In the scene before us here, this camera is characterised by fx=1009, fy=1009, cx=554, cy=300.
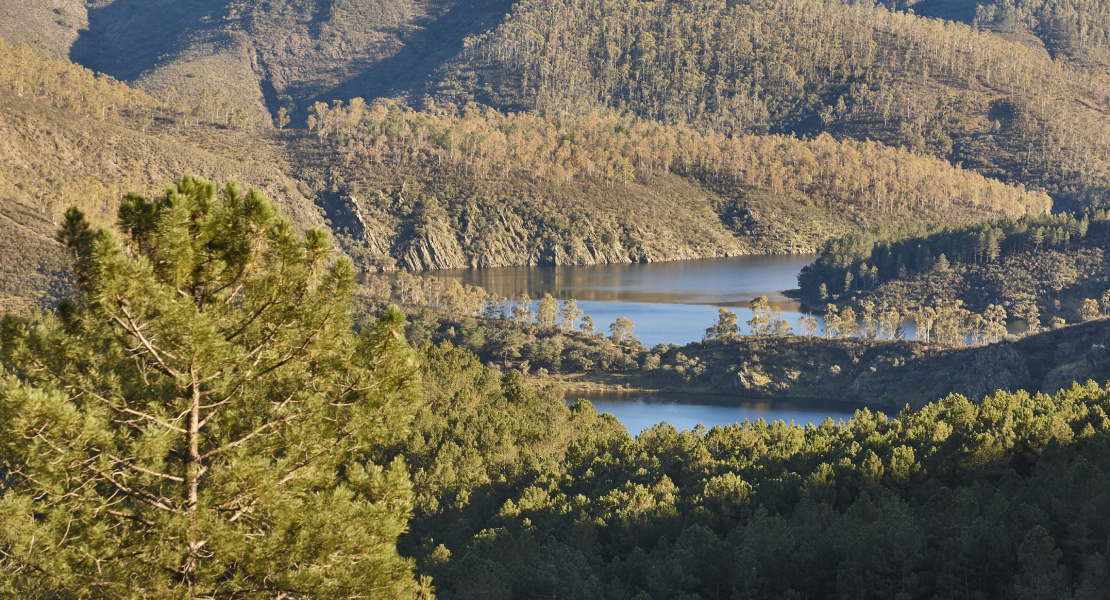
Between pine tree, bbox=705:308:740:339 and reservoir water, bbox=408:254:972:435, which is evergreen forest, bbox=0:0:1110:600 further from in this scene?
reservoir water, bbox=408:254:972:435

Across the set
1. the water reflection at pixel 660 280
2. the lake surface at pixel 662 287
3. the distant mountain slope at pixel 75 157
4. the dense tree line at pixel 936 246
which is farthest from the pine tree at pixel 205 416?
the dense tree line at pixel 936 246

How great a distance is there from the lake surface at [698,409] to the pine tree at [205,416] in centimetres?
4888

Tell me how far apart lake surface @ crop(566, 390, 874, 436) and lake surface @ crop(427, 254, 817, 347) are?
16694mm

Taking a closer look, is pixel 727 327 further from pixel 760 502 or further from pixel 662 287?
pixel 760 502

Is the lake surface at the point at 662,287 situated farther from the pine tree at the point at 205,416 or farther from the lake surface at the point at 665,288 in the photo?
the pine tree at the point at 205,416

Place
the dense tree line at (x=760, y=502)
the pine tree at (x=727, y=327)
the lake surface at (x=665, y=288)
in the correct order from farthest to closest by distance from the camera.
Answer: the lake surface at (x=665, y=288) < the pine tree at (x=727, y=327) < the dense tree line at (x=760, y=502)

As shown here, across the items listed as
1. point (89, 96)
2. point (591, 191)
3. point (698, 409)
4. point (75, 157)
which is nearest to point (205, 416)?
point (698, 409)

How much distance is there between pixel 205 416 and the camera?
12.0 metres

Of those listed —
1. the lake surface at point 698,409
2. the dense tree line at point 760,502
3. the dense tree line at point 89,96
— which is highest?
the dense tree line at point 89,96

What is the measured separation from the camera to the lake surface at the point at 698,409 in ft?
208

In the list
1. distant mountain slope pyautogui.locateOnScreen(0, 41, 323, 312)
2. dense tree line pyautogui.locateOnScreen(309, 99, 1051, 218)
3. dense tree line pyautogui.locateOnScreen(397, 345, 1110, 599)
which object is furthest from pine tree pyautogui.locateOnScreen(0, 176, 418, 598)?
dense tree line pyautogui.locateOnScreen(309, 99, 1051, 218)

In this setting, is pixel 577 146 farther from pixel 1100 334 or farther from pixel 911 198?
pixel 1100 334

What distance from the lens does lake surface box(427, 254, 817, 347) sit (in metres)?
101

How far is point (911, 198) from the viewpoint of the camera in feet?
606
